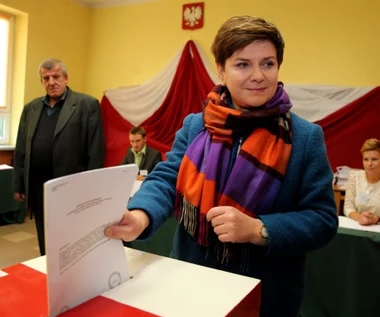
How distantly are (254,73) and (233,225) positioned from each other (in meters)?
0.35

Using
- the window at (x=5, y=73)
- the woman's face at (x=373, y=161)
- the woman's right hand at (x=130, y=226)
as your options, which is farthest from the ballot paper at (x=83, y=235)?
Answer: the window at (x=5, y=73)

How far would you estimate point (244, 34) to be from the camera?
81 centimetres

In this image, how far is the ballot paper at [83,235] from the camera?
490mm

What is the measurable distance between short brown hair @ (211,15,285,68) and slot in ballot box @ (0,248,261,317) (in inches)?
19.7

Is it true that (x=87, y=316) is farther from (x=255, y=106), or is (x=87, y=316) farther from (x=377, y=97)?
(x=377, y=97)

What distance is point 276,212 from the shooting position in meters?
0.83

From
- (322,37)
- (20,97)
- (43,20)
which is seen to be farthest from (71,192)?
(43,20)

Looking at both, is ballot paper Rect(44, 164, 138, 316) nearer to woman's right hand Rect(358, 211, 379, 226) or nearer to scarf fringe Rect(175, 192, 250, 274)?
scarf fringe Rect(175, 192, 250, 274)

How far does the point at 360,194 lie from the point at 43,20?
426 cm

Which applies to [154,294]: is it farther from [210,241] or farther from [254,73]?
[254,73]

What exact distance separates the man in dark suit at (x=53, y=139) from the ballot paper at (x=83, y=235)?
206 cm

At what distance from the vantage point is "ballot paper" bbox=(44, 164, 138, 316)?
19.3 inches

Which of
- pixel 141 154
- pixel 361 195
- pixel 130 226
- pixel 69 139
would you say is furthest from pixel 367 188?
pixel 130 226

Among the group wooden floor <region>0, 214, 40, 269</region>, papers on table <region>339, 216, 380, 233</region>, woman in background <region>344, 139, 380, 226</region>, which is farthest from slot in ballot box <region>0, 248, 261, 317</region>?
wooden floor <region>0, 214, 40, 269</region>
